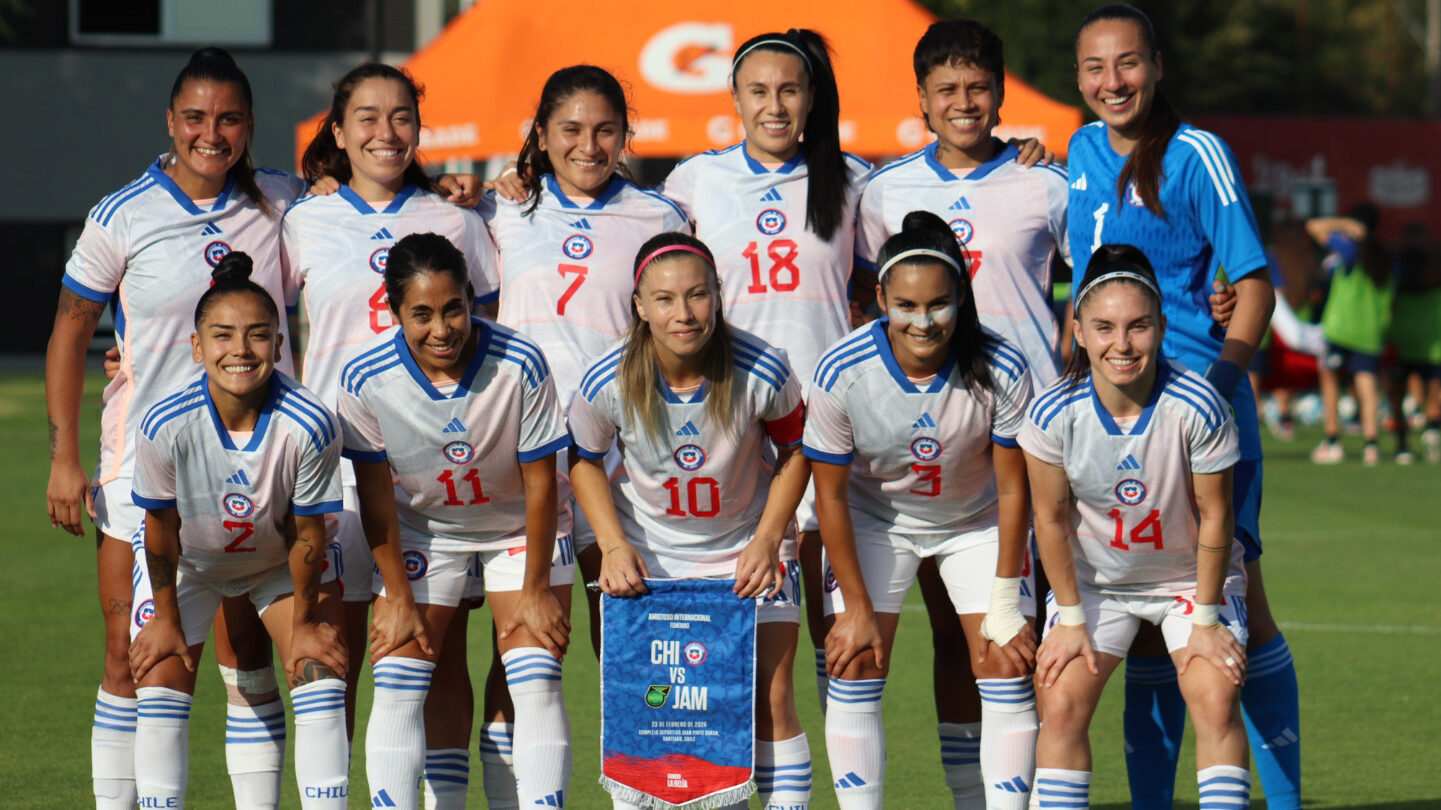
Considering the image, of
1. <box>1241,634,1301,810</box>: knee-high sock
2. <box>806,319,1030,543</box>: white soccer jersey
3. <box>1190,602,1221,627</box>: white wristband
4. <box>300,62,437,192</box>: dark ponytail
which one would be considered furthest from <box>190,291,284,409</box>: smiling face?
<box>1241,634,1301,810</box>: knee-high sock

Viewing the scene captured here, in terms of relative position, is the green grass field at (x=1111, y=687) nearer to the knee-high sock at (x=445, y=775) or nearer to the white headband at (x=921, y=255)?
the knee-high sock at (x=445, y=775)

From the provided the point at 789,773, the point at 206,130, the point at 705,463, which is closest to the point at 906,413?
the point at 705,463

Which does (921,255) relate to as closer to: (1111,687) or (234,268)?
(234,268)

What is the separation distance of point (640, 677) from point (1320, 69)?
42098 mm

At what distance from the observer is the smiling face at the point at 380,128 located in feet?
16.6

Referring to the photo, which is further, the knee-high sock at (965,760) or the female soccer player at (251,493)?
the knee-high sock at (965,760)

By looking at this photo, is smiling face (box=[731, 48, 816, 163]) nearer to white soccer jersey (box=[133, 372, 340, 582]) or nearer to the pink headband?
the pink headband

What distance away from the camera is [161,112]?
26953 mm

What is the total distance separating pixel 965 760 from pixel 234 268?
258 cm

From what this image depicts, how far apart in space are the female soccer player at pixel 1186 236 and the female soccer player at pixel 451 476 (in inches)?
66.3

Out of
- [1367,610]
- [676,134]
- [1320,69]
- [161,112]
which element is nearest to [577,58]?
[676,134]

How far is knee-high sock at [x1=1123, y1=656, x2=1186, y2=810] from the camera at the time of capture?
495 cm

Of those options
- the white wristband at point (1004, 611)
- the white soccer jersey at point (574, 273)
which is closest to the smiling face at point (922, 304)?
the white wristband at point (1004, 611)

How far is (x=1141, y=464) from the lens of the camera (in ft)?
14.5
